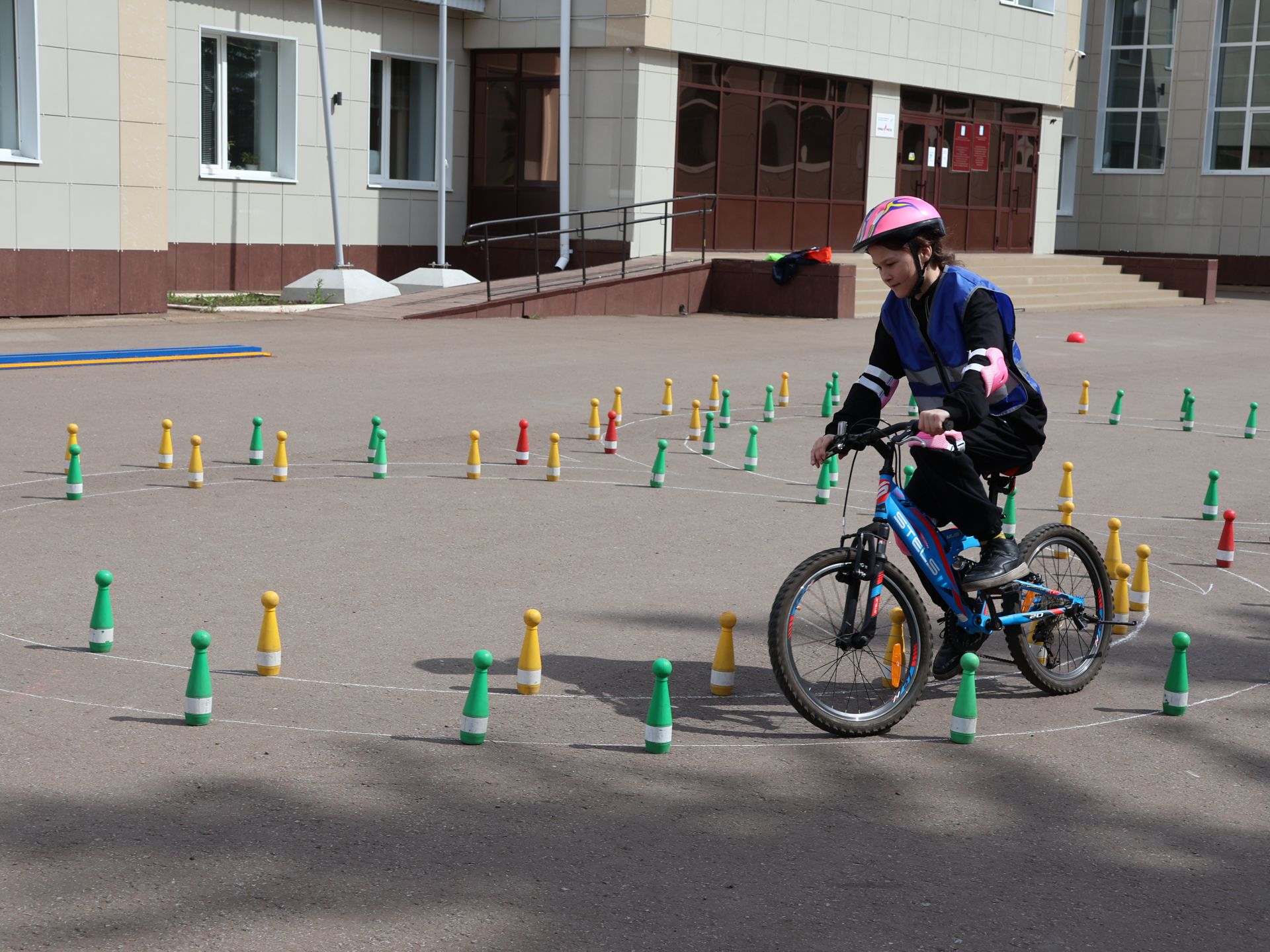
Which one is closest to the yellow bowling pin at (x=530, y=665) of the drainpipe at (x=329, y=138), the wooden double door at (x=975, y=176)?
the drainpipe at (x=329, y=138)

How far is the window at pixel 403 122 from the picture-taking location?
27.2 meters

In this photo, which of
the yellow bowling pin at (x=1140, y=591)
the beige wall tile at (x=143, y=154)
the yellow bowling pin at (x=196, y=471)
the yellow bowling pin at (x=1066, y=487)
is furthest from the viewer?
the beige wall tile at (x=143, y=154)

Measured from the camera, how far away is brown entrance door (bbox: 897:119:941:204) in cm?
3303

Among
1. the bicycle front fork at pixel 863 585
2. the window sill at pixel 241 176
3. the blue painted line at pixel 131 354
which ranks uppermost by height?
the window sill at pixel 241 176

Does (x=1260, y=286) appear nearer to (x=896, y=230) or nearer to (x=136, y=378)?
(x=136, y=378)

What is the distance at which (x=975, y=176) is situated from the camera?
3553cm

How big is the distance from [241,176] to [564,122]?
551 centimetres

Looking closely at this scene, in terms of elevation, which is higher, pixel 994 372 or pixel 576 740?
pixel 994 372

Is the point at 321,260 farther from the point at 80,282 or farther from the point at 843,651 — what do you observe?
the point at 843,651

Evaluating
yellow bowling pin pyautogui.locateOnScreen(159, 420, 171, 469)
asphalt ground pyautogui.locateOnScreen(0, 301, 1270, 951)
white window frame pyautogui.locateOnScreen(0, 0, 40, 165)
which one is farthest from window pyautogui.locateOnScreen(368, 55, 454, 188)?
yellow bowling pin pyautogui.locateOnScreen(159, 420, 171, 469)

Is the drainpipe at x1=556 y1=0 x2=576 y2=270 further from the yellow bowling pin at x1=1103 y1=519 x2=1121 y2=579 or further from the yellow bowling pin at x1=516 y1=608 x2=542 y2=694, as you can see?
the yellow bowling pin at x1=516 y1=608 x2=542 y2=694

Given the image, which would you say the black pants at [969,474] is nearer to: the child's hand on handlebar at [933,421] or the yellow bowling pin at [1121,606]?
the child's hand on handlebar at [933,421]

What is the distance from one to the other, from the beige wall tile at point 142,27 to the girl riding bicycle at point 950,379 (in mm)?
17163

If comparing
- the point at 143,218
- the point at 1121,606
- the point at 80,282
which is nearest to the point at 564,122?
the point at 143,218
